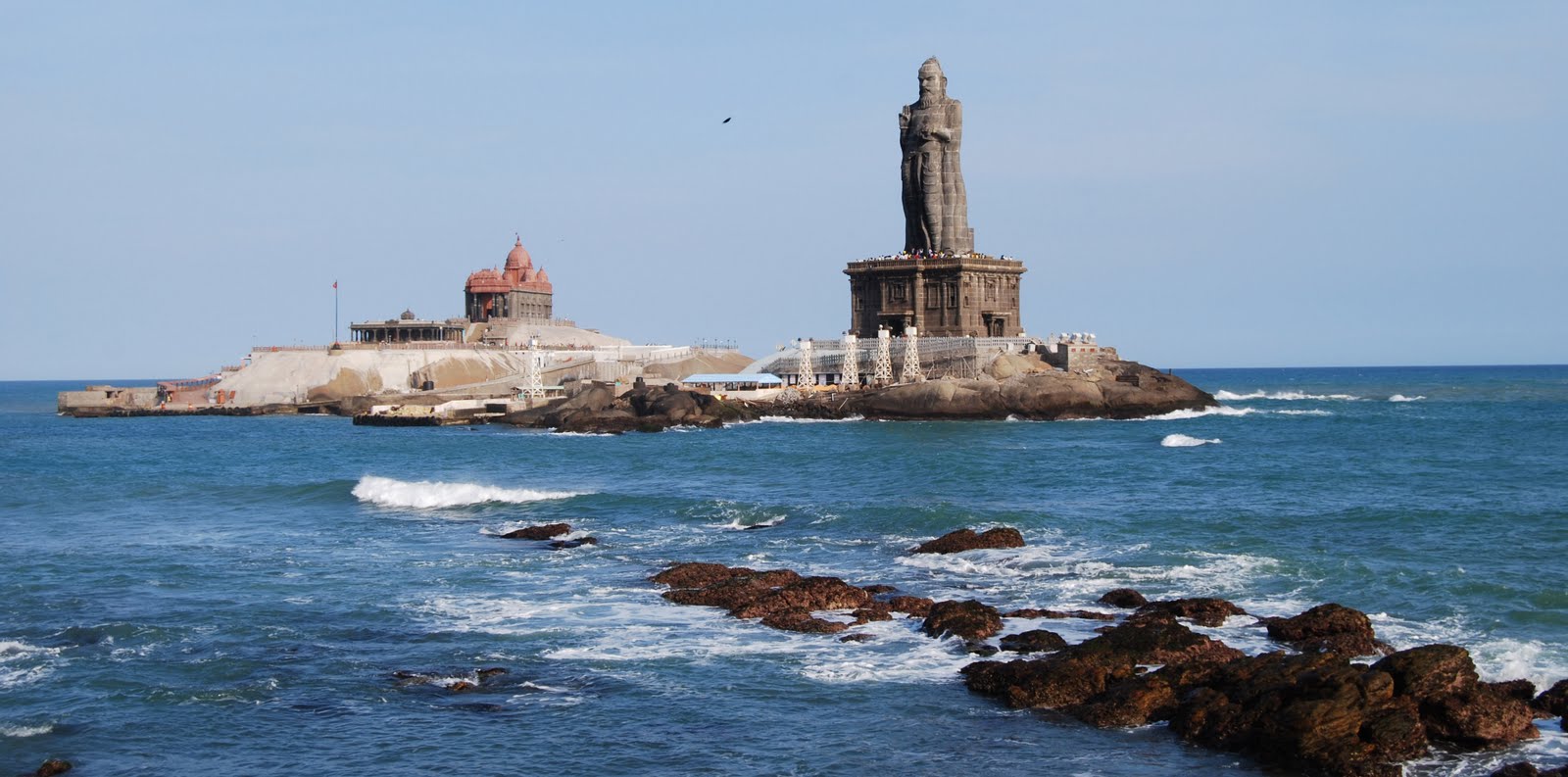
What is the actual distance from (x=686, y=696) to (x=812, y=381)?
3041 inches

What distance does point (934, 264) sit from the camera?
328 ft

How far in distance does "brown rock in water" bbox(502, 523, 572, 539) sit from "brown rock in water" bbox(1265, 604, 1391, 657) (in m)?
20.4

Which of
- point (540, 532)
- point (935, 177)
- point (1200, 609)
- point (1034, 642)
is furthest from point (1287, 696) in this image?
point (935, 177)

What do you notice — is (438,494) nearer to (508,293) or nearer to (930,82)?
(930,82)

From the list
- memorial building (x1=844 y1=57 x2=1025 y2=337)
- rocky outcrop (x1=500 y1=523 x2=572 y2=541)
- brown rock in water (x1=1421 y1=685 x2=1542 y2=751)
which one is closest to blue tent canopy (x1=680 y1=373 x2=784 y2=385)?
memorial building (x1=844 y1=57 x2=1025 y2=337)

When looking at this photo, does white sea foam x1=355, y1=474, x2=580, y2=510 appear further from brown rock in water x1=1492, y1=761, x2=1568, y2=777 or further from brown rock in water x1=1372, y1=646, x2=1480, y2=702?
brown rock in water x1=1492, y1=761, x2=1568, y2=777

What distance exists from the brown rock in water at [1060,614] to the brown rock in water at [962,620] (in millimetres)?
543

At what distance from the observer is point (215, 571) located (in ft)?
111

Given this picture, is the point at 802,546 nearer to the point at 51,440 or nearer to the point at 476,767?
the point at 476,767

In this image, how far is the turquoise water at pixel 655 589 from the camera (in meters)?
20.2

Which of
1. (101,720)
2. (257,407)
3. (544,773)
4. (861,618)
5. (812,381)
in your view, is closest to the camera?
(544,773)

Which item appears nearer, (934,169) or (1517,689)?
(1517,689)

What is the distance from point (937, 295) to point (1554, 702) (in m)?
81.0

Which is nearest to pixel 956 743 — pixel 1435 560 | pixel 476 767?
pixel 476 767
